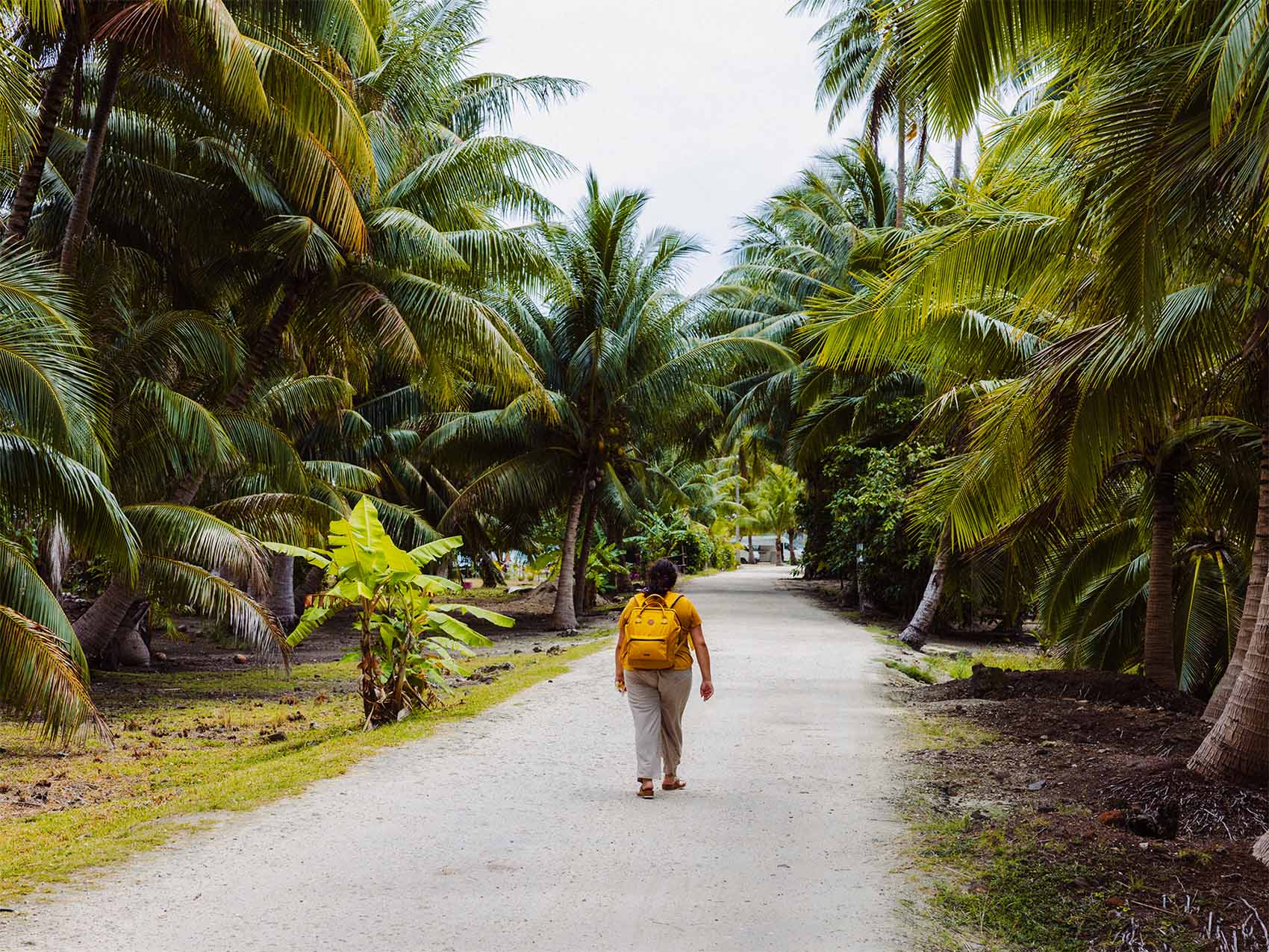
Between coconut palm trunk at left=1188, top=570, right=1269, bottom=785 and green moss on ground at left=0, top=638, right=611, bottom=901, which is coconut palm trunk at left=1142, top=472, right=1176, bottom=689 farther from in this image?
green moss on ground at left=0, top=638, right=611, bottom=901

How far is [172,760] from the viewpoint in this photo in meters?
8.70

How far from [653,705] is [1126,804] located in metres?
2.81

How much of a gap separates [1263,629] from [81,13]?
10536mm

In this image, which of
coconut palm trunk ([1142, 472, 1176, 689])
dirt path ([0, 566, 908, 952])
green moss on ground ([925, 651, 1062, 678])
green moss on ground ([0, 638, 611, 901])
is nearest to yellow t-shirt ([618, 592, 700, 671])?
dirt path ([0, 566, 908, 952])

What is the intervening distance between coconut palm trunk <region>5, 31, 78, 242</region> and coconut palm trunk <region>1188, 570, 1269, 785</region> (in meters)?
10.7

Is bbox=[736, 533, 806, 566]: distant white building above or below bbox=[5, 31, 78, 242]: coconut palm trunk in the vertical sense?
below

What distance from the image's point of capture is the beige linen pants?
255 inches

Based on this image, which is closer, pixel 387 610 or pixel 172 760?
pixel 172 760

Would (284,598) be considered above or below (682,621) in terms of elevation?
below

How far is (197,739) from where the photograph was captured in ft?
32.1

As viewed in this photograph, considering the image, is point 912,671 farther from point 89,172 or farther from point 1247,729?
point 89,172

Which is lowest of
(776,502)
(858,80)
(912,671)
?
(912,671)

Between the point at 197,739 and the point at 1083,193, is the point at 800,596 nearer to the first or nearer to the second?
the point at 197,739

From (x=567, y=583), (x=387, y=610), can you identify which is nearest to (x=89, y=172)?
(x=387, y=610)
